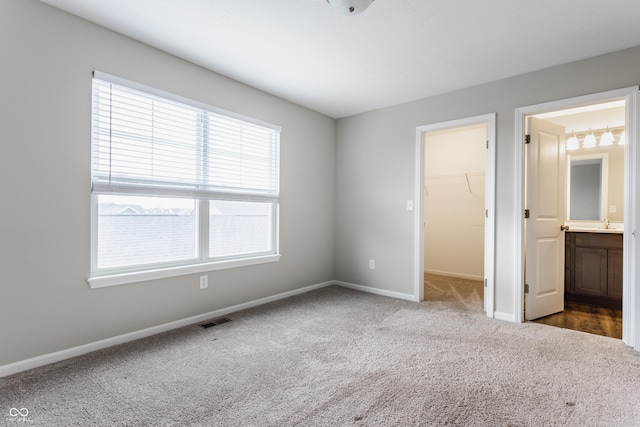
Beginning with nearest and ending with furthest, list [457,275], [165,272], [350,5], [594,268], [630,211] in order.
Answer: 1. [350,5]
2. [630,211]
3. [165,272]
4. [594,268]
5. [457,275]

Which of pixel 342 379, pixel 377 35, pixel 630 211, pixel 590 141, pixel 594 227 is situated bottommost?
pixel 342 379

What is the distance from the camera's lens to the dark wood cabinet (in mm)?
3568

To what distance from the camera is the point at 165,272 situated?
8.95ft

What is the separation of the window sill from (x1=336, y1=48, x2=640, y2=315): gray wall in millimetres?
1454

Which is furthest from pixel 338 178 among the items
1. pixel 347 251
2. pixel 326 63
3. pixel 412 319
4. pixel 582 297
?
pixel 582 297

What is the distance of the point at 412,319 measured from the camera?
3.15 meters

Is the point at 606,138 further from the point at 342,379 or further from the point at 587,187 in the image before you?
the point at 342,379

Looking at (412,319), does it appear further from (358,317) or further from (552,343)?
(552,343)

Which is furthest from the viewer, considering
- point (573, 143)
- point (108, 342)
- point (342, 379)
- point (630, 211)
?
point (573, 143)

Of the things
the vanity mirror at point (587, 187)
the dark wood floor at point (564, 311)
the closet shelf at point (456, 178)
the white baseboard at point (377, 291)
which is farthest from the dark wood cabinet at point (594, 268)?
the white baseboard at point (377, 291)

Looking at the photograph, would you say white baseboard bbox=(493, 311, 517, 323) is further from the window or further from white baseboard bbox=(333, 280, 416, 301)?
the window

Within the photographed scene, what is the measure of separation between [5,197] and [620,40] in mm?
4621

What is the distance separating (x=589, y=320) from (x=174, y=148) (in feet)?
14.6

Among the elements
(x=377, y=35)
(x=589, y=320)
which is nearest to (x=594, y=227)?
(x=589, y=320)
